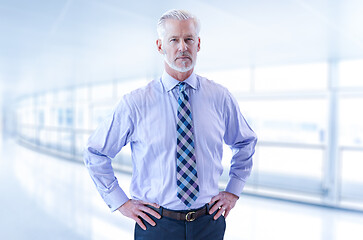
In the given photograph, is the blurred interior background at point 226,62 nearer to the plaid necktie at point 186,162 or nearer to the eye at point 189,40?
the eye at point 189,40

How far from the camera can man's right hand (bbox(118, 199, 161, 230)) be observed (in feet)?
4.28

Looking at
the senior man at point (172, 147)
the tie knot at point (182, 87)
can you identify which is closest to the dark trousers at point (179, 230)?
the senior man at point (172, 147)

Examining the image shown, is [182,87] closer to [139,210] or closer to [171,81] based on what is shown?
[171,81]

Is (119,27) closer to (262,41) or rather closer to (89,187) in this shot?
(262,41)

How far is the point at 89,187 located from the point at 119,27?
3414 mm

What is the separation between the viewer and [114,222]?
3.69m

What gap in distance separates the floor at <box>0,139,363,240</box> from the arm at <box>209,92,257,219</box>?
1.99m

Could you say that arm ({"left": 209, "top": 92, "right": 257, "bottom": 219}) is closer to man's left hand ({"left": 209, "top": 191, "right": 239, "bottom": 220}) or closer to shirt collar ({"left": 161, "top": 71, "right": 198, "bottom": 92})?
man's left hand ({"left": 209, "top": 191, "right": 239, "bottom": 220})

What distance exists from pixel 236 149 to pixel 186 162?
426 mm

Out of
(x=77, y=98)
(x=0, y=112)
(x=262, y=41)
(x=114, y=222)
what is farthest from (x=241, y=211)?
(x=0, y=112)

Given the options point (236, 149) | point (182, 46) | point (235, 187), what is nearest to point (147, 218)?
point (235, 187)

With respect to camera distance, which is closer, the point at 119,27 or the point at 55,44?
the point at 119,27

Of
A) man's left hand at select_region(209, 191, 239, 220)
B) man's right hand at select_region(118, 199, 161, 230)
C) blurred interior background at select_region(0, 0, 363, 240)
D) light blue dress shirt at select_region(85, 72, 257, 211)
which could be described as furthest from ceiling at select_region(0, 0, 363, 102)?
man's right hand at select_region(118, 199, 161, 230)

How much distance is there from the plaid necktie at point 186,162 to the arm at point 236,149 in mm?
213
